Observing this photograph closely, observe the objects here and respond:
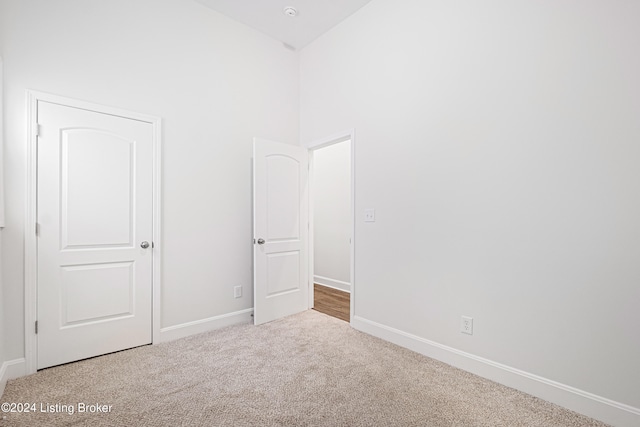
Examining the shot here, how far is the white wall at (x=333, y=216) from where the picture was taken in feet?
15.8

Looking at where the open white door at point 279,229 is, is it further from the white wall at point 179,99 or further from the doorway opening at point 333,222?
the doorway opening at point 333,222

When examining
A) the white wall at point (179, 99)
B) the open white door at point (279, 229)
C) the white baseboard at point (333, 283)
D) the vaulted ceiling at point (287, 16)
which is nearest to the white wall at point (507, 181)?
the vaulted ceiling at point (287, 16)

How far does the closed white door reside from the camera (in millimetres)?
2287

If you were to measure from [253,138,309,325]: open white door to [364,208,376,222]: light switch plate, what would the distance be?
93 cm

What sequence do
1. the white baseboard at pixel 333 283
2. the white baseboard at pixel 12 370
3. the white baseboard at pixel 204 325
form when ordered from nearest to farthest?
the white baseboard at pixel 12 370 → the white baseboard at pixel 204 325 → the white baseboard at pixel 333 283

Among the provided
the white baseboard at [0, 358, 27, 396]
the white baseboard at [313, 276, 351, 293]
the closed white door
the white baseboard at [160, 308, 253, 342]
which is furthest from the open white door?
the white baseboard at [0, 358, 27, 396]

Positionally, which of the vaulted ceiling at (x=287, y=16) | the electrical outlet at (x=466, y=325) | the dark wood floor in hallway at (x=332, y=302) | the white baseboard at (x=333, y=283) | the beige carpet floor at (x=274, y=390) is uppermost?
the vaulted ceiling at (x=287, y=16)

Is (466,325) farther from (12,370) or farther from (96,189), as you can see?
(12,370)

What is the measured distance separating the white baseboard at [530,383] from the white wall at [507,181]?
37 mm

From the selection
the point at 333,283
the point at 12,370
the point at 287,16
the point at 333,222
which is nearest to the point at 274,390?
the point at 12,370

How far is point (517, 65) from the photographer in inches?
81.2

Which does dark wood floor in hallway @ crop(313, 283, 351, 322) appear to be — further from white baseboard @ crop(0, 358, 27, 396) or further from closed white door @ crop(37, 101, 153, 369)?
white baseboard @ crop(0, 358, 27, 396)

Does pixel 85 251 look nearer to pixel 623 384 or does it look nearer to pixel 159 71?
pixel 159 71

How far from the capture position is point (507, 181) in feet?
6.91
